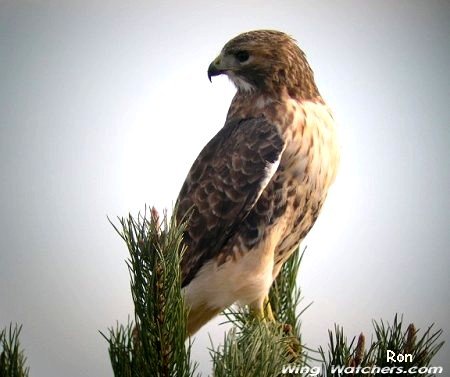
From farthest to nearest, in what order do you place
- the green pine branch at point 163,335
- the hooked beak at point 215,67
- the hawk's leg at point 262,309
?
the hooked beak at point 215,67
the hawk's leg at point 262,309
the green pine branch at point 163,335

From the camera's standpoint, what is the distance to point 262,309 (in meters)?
2.69

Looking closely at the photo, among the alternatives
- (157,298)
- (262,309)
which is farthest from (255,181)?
(157,298)

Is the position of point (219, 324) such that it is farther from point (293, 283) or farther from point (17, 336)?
point (17, 336)

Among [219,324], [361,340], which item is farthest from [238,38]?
[361,340]

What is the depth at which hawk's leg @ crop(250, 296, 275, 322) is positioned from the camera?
8.74ft

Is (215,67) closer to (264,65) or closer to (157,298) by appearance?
(264,65)

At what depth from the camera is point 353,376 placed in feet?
6.09

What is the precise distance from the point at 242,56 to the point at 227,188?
0.63 meters

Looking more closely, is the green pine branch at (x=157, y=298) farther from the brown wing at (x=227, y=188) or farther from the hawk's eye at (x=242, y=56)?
the hawk's eye at (x=242, y=56)

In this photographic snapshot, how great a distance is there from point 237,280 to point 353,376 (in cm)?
94

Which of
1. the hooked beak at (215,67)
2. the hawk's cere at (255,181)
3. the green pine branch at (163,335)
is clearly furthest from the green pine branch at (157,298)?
the hooked beak at (215,67)

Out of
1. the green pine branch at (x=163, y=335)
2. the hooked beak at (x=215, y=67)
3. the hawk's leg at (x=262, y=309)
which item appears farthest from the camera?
the hooked beak at (x=215, y=67)

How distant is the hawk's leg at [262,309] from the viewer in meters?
2.66

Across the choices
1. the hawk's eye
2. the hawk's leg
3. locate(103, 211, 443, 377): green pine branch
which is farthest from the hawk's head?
locate(103, 211, 443, 377): green pine branch
